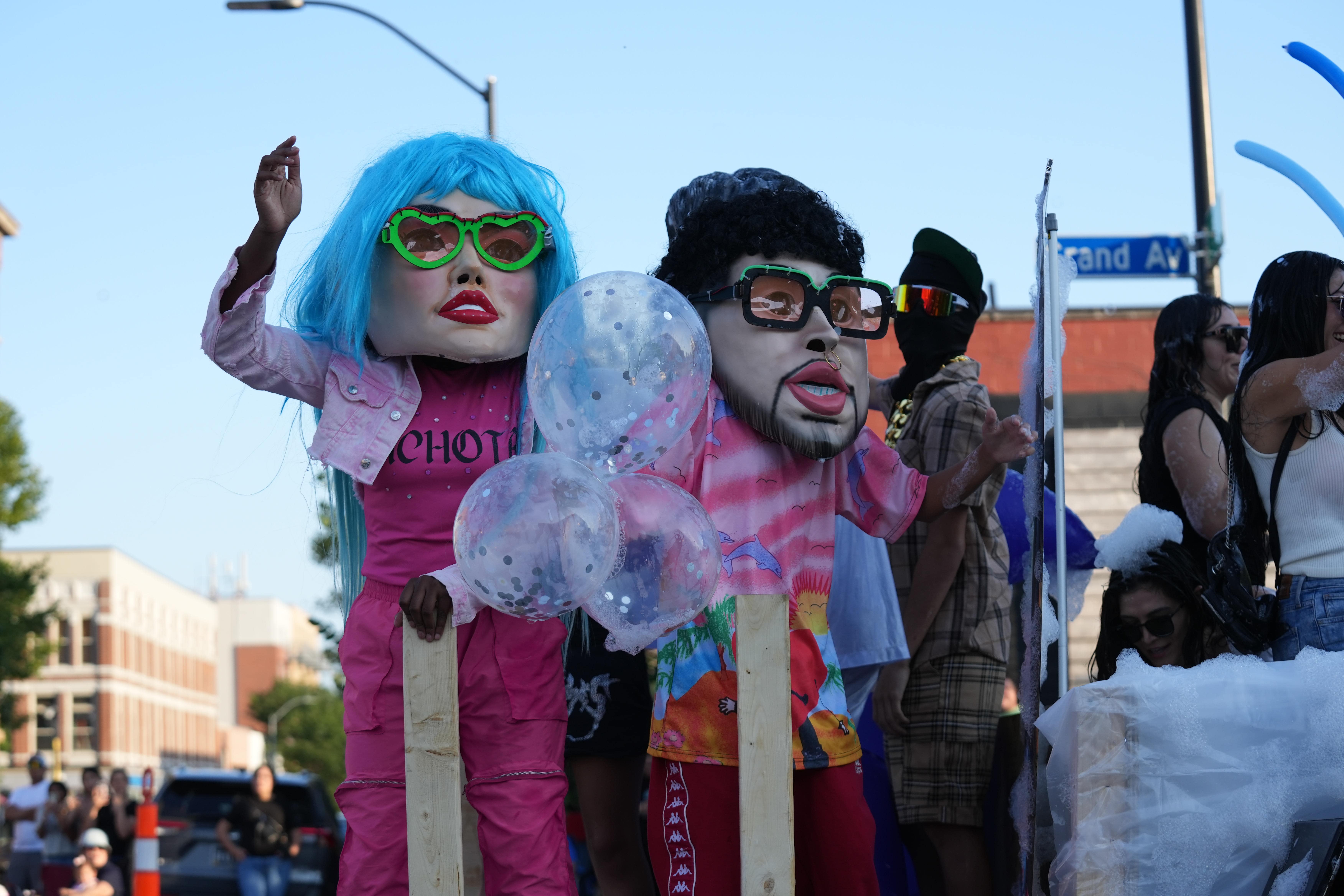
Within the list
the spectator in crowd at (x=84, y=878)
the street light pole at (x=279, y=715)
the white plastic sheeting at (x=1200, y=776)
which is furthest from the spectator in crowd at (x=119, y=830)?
the street light pole at (x=279, y=715)

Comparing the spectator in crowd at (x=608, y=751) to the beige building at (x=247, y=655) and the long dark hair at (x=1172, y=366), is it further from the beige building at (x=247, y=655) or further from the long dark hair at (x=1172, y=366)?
the beige building at (x=247, y=655)

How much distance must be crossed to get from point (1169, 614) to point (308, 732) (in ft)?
236

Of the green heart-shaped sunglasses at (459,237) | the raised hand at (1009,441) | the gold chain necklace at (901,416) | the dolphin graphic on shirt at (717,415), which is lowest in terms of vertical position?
the raised hand at (1009,441)

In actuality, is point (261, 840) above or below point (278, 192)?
below

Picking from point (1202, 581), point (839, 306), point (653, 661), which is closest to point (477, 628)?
point (839, 306)

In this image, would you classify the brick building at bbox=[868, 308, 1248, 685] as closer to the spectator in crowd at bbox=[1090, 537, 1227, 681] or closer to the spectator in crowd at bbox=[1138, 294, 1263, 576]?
the spectator in crowd at bbox=[1138, 294, 1263, 576]

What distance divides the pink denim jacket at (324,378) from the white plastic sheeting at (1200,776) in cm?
153

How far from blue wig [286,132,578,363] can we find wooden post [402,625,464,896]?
849 mm

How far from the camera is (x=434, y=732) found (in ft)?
7.98

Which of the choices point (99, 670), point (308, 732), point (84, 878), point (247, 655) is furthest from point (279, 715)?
point (84, 878)

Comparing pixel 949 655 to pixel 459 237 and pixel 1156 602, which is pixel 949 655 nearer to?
pixel 1156 602

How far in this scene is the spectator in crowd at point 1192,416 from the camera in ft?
11.3

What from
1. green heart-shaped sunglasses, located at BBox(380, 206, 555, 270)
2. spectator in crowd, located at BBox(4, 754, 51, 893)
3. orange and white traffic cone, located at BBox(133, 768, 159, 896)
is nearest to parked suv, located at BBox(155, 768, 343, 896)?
spectator in crowd, located at BBox(4, 754, 51, 893)

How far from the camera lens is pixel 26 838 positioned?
11.4m
